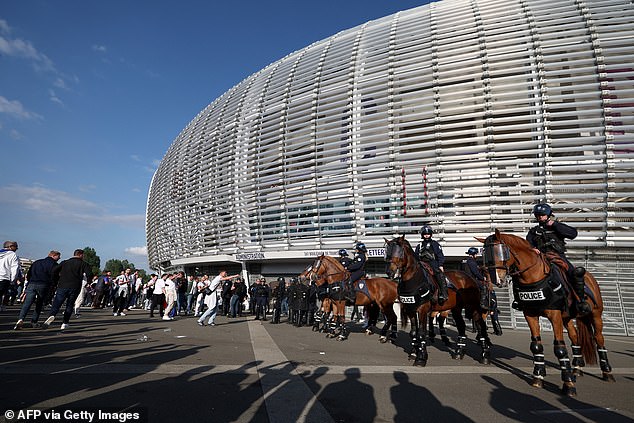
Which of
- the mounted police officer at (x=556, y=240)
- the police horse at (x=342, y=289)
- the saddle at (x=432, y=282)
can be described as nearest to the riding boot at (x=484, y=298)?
the saddle at (x=432, y=282)

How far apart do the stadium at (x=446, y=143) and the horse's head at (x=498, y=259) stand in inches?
488

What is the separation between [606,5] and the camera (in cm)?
2050

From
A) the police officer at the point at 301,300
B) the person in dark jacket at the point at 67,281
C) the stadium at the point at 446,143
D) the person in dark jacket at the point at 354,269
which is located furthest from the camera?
the stadium at the point at 446,143

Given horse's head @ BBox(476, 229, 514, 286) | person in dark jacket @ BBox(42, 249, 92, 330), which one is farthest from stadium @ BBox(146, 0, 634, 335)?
person in dark jacket @ BBox(42, 249, 92, 330)

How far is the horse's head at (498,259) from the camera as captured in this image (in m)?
5.77

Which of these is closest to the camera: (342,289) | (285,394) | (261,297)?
(285,394)

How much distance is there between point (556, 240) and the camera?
665 cm

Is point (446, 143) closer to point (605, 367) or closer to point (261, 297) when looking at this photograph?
point (261, 297)

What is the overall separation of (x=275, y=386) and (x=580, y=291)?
5.76m

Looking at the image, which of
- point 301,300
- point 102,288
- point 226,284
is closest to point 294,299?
point 301,300

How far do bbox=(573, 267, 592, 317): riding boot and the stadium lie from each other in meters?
11.3

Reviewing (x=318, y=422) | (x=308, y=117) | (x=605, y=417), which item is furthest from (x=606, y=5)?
(x=318, y=422)

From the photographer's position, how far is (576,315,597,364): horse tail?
6809 millimetres

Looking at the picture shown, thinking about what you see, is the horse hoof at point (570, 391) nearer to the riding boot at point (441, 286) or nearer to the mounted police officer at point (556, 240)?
the mounted police officer at point (556, 240)
